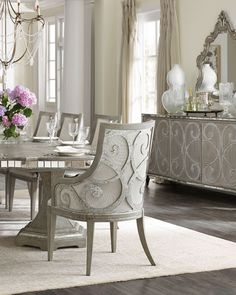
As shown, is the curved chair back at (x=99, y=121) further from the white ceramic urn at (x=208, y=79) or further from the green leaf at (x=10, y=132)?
the white ceramic urn at (x=208, y=79)

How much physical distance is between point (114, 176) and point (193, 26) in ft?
14.5

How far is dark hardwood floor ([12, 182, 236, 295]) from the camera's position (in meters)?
3.86

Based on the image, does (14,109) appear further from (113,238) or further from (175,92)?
(175,92)

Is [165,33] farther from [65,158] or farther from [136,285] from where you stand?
[136,285]

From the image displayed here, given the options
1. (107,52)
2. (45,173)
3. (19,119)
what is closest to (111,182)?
(45,173)

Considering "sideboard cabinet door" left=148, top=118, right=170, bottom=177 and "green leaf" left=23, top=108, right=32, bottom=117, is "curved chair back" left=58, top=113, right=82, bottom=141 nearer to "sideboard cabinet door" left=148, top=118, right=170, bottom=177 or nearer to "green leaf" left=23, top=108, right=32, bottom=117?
"green leaf" left=23, top=108, right=32, bottom=117

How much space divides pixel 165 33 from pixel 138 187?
453cm

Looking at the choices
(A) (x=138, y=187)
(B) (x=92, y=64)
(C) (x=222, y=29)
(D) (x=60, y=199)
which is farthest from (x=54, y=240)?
(B) (x=92, y=64)

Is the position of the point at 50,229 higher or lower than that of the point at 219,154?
lower

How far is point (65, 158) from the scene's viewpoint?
179 inches

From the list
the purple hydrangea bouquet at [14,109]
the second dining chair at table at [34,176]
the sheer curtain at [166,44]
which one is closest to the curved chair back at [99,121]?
the second dining chair at table at [34,176]

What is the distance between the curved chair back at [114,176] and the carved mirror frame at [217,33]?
3.57m

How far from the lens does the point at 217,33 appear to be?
25.4 ft

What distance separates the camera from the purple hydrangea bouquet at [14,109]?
5312 mm
